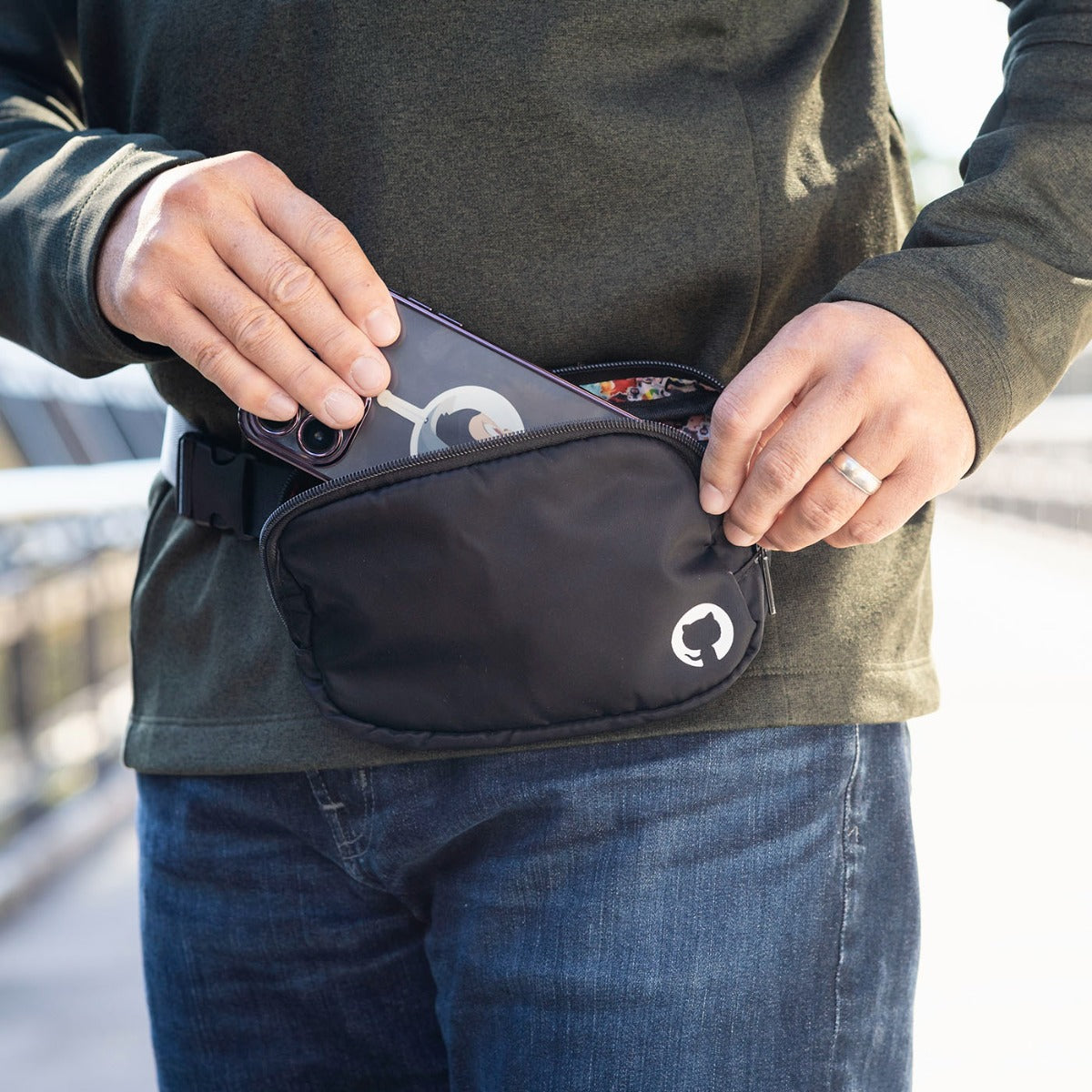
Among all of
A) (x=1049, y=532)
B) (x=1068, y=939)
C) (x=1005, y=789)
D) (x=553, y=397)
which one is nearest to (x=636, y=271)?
(x=553, y=397)

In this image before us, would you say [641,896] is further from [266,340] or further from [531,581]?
[266,340]

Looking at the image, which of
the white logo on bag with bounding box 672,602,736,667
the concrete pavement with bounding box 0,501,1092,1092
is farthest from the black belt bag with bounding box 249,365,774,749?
the concrete pavement with bounding box 0,501,1092,1092

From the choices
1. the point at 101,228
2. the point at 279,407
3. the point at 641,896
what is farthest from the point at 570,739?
the point at 101,228

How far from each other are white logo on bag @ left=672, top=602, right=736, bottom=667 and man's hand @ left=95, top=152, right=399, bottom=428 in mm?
313

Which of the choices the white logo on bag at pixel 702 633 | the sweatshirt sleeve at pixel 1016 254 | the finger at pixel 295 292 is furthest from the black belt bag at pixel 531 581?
the sweatshirt sleeve at pixel 1016 254

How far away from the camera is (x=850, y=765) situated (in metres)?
0.93

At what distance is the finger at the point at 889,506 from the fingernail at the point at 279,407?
0.44 metres

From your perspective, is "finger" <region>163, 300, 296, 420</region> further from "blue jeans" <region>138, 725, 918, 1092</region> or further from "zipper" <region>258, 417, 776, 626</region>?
"blue jeans" <region>138, 725, 918, 1092</region>

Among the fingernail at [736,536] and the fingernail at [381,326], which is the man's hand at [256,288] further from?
the fingernail at [736,536]

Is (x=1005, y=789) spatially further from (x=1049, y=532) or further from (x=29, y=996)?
(x=1049, y=532)

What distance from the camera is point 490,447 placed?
849 mm

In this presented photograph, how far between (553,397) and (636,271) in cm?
13

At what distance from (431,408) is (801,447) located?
306mm

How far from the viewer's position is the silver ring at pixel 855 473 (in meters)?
0.83
